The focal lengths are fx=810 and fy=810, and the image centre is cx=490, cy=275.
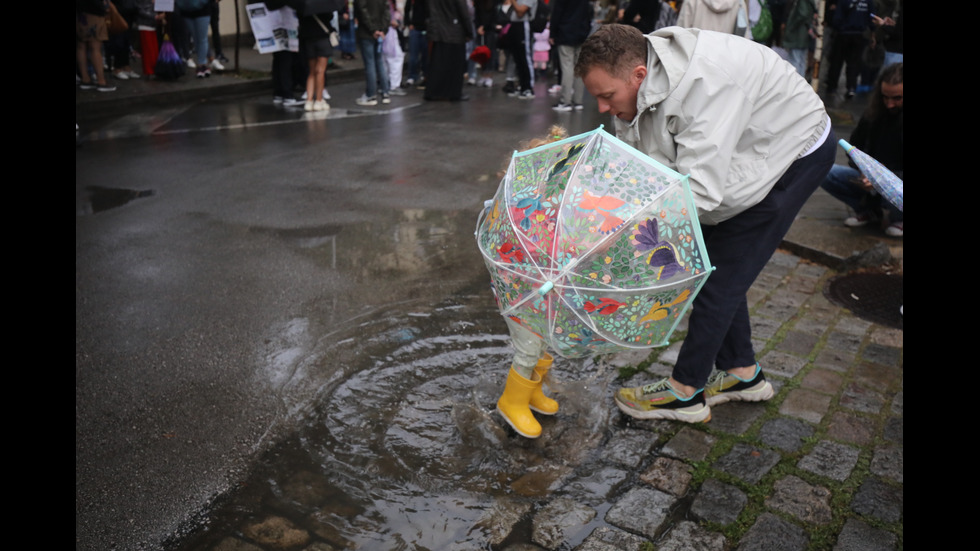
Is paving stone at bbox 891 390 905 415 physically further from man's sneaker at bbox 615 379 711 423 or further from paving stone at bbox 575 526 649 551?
paving stone at bbox 575 526 649 551

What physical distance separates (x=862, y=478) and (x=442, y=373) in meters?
2.03

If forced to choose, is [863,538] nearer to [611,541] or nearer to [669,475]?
[669,475]

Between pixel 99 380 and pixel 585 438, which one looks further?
pixel 99 380

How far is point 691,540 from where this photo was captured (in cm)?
299

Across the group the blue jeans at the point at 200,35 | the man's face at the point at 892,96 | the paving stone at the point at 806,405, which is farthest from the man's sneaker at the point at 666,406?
the blue jeans at the point at 200,35

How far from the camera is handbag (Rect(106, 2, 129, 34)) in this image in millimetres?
12203

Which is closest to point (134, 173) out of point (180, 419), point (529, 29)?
point (180, 419)

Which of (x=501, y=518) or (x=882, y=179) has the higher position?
(x=882, y=179)

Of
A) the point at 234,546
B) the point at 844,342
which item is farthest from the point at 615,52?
the point at 844,342

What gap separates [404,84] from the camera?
15.6m

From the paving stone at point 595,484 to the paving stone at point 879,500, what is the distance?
0.91 metres

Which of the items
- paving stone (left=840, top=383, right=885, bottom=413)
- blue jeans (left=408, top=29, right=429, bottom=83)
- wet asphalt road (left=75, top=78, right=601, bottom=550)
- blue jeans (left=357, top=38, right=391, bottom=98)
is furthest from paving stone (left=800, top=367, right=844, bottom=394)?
blue jeans (left=408, top=29, right=429, bottom=83)

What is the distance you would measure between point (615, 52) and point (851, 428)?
2070 mm
